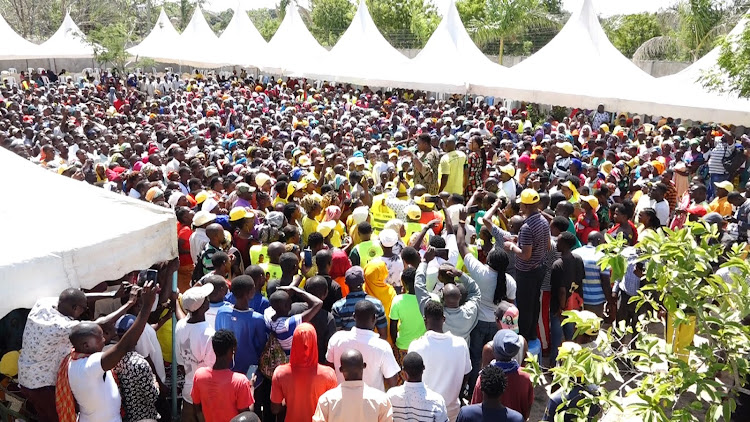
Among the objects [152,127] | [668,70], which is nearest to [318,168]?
[152,127]

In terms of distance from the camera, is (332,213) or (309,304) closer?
(309,304)

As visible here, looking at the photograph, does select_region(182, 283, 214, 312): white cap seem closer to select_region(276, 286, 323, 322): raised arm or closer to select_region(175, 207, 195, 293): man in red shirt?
select_region(276, 286, 323, 322): raised arm

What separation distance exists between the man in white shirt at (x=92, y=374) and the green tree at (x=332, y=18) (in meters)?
39.9

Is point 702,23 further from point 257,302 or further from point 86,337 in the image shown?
→ point 86,337

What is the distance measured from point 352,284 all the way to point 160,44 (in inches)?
1185

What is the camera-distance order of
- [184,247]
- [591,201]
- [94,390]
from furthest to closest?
1. [591,201]
2. [184,247]
3. [94,390]

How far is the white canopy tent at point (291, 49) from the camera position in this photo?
21.2 metres

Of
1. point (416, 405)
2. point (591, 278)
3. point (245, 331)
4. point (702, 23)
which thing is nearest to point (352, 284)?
point (245, 331)

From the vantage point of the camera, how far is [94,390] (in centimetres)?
351

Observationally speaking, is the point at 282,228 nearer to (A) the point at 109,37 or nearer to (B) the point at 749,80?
(B) the point at 749,80

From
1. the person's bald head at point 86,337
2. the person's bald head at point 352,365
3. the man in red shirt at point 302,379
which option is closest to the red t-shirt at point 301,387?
the man in red shirt at point 302,379

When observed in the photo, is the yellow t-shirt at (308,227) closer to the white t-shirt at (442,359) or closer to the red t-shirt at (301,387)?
the white t-shirt at (442,359)

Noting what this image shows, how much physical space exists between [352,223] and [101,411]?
350 cm

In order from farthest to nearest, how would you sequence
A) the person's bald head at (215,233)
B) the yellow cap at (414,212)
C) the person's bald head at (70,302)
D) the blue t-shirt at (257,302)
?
the yellow cap at (414,212), the person's bald head at (215,233), the blue t-shirt at (257,302), the person's bald head at (70,302)
